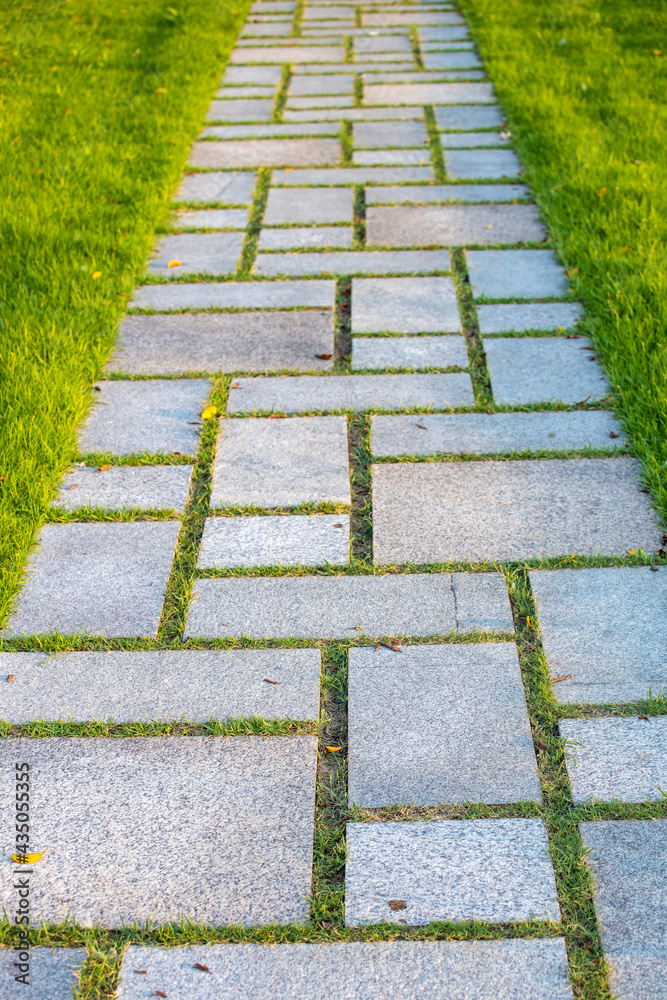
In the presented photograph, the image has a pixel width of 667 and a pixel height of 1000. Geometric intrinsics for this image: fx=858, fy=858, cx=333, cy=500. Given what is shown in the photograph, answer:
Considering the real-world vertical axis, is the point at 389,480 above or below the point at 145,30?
below

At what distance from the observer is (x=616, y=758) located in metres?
1.77

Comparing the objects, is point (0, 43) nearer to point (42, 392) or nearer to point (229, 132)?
point (229, 132)

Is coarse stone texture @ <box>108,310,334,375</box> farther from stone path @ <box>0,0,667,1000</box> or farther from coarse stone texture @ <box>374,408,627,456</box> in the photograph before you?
coarse stone texture @ <box>374,408,627,456</box>

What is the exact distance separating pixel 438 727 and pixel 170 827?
0.59 m

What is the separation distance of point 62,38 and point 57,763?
20.7ft

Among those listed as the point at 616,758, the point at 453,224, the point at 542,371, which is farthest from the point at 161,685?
the point at 453,224

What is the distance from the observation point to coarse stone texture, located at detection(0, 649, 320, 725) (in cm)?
191

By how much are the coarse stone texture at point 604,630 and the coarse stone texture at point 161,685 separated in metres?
0.58

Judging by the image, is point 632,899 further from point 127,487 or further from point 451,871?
point 127,487

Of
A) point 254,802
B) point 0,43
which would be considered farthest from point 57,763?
point 0,43

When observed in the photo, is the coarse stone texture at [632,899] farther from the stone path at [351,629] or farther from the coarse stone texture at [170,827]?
the coarse stone texture at [170,827]

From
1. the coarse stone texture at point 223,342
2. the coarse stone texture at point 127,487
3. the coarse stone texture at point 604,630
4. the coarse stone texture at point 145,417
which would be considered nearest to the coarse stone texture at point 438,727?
the coarse stone texture at point 604,630

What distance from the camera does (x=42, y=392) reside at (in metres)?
2.84

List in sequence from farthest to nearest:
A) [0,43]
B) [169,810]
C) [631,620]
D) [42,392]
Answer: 1. [0,43]
2. [42,392]
3. [631,620]
4. [169,810]
